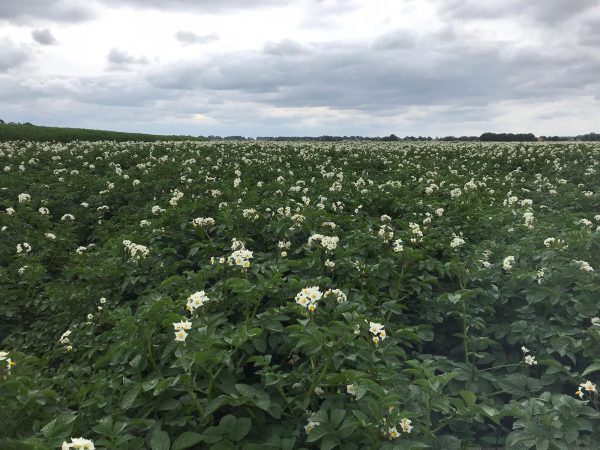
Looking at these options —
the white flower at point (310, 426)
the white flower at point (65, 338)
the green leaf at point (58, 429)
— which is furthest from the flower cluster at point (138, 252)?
the white flower at point (310, 426)

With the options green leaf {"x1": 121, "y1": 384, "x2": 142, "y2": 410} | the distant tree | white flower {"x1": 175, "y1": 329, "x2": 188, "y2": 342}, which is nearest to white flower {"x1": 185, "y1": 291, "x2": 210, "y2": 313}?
white flower {"x1": 175, "y1": 329, "x2": 188, "y2": 342}

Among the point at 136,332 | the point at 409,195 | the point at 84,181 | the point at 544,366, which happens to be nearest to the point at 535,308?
the point at 544,366

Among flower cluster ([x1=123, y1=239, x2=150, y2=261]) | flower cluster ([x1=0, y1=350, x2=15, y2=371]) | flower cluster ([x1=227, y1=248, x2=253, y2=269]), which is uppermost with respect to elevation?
flower cluster ([x1=227, y1=248, x2=253, y2=269])

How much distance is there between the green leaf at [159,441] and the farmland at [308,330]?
0.4 inches

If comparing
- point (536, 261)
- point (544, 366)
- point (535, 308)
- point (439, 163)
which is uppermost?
point (439, 163)

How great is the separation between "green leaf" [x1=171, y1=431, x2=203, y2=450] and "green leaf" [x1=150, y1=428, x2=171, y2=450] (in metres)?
0.04

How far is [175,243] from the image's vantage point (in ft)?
20.3

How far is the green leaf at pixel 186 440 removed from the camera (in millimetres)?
2386

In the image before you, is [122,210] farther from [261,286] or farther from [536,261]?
[536,261]

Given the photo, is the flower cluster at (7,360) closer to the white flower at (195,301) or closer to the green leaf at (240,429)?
the white flower at (195,301)

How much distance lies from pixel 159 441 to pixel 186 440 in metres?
0.14

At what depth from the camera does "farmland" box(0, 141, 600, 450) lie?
2.67m

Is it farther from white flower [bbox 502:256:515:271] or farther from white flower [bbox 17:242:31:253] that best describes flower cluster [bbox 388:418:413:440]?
white flower [bbox 17:242:31:253]

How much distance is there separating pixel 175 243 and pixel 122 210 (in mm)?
3468
